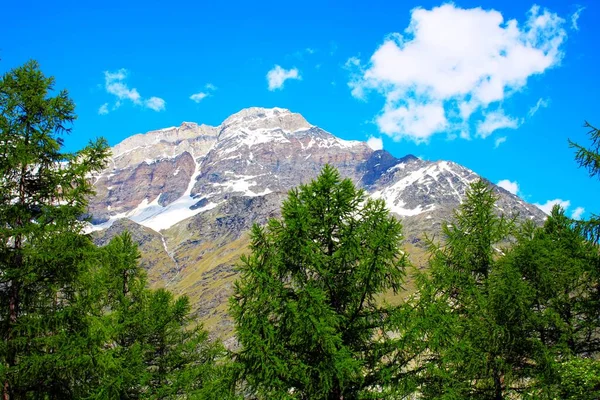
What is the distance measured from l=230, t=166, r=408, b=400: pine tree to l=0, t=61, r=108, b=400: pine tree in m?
4.41

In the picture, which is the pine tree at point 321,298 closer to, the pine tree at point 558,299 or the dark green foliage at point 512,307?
the dark green foliage at point 512,307

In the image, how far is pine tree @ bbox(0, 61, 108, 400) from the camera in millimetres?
11219

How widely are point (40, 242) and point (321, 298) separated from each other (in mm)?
7202

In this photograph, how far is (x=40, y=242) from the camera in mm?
11469

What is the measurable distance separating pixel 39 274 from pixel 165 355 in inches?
383

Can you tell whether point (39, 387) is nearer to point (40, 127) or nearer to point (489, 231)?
point (40, 127)

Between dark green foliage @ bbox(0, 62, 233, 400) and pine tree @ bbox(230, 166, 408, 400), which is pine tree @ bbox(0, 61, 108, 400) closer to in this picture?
dark green foliage @ bbox(0, 62, 233, 400)

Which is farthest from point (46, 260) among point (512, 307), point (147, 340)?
point (512, 307)

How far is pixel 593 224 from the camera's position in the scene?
12.3 metres

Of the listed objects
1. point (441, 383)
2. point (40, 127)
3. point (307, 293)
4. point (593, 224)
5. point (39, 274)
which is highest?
point (593, 224)

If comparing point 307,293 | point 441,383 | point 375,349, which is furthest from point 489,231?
point 307,293

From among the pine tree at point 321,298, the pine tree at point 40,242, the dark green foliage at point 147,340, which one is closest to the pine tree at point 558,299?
the pine tree at point 321,298

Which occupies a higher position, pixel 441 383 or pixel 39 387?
pixel 441 383

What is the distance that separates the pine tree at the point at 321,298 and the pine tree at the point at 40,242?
174 inches
